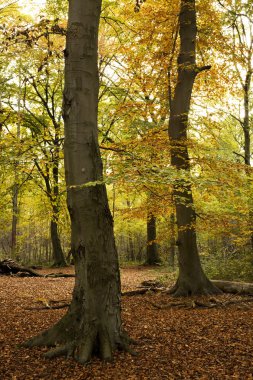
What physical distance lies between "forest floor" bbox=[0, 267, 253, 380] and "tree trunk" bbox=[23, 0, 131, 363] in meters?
0.34

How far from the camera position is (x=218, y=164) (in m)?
8.43

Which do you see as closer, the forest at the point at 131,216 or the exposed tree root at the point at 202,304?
the forest at the point at 131,216

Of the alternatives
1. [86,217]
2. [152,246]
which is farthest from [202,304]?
[152,246]

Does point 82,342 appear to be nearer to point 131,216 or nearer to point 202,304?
point 202,304

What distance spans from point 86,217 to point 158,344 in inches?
91.8

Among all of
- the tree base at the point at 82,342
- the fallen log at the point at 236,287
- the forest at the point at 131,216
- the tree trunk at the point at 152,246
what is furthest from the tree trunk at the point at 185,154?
the tree trunk at the point at 152,246

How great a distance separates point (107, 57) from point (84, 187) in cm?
1426

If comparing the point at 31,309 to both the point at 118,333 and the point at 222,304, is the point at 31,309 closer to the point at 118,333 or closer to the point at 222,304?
the point at 118,333

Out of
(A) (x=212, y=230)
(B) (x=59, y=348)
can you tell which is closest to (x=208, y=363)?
(B) (x=59, y=348)

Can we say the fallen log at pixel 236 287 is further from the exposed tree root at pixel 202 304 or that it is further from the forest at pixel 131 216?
the exposed tree root at pixel 202 304

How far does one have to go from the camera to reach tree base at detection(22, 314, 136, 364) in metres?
4.57

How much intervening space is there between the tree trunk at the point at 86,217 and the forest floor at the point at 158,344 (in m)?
0.34

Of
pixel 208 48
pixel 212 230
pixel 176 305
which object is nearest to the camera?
pixel 176 305

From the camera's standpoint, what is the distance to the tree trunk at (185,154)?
29.4ft
